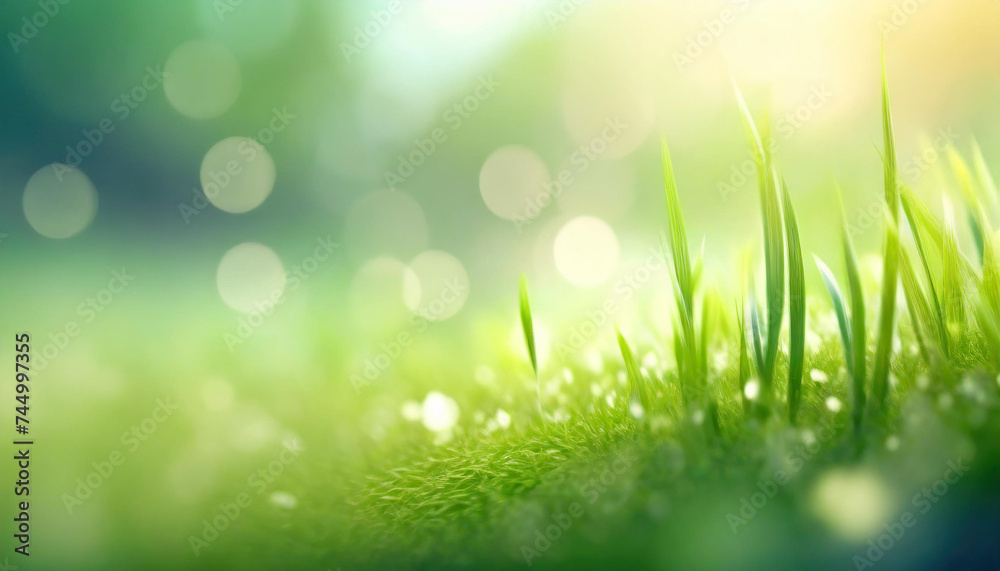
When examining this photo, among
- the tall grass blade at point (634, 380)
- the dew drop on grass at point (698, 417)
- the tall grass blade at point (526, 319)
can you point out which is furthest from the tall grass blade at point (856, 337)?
the tall grass blade at point (526, 319)

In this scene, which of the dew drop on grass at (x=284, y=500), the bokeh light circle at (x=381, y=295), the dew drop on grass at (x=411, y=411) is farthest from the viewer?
the bokeh light circle at (x=381, y=295)

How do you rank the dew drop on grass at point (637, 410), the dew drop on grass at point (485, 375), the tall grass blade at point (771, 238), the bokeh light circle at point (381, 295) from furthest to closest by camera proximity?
the bokeh light circle at point (381, 295), the dew drop on grass at point (485, 375), the dew drop on grass at point (637, 410), the tall grass blade at point (771, 238)

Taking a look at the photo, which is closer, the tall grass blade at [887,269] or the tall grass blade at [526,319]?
the tall grass blade at [887,269]

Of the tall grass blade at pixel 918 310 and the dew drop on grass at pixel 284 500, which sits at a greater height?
the tall grass blade at pixel 918 310

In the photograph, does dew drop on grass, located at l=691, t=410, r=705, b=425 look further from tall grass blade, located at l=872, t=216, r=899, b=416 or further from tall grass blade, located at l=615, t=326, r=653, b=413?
tall grass blade, located at l=872, t=216, r=899, b=416

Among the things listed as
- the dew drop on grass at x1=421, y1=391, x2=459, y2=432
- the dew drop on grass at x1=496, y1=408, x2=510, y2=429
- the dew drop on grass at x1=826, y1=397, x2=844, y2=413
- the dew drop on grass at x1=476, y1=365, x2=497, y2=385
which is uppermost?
the dew drop on grass at x1=476, y1=365, x2=497, y2=385

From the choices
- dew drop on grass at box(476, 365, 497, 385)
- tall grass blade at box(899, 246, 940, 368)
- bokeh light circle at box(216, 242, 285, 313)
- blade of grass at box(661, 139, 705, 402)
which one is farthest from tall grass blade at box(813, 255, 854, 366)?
bokeh light circle at box(216, 242, 285, 313)

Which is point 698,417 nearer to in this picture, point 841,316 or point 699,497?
point 699,497

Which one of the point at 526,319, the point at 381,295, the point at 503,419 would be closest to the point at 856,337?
the point at 526,319

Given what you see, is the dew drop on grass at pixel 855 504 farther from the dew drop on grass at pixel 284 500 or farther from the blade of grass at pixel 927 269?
the dew drop on grass at pixel 284 500
